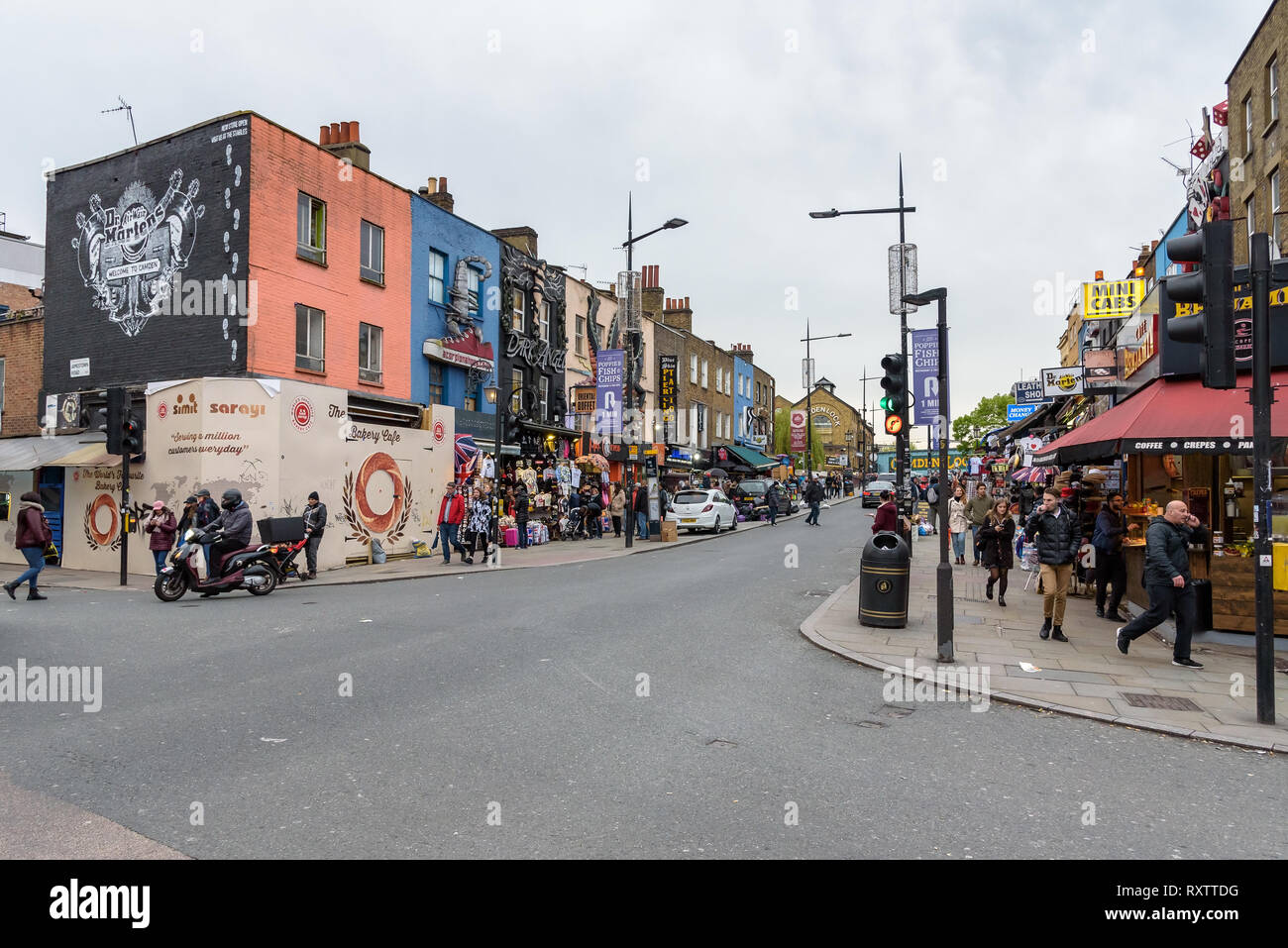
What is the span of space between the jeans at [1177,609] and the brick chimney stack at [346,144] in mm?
19828

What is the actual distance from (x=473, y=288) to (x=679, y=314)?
69.4 feet

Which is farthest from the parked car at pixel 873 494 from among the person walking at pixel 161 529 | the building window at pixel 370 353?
the person walking at pixel 161 529

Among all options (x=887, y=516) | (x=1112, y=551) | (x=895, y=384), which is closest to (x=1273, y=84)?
(x=1112, y=551)

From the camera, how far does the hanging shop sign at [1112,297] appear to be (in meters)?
20.9

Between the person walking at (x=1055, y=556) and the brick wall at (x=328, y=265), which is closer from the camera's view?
the person walking at (x=1055, y=556)

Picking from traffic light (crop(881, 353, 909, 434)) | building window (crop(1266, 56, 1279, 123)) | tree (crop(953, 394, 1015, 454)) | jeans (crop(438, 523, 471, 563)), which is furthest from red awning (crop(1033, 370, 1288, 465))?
tree (crop(953, 394, 1015, 454))

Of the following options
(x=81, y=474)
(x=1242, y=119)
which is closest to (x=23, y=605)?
(x=81, y=474)

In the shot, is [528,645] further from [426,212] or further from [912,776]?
[426,212]

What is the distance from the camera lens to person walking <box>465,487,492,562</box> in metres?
18.9

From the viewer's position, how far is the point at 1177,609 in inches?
329

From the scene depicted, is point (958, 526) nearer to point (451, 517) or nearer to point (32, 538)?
point (451, 517)

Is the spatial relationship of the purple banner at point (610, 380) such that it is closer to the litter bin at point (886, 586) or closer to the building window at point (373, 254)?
the building window at point (373, 254)

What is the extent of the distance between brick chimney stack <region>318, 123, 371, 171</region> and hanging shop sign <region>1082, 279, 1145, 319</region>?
63.0 ft

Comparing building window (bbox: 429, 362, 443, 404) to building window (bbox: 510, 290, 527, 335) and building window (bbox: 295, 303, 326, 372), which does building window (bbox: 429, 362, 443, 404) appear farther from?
building window (bbox: 295, 303, 326, 372)
